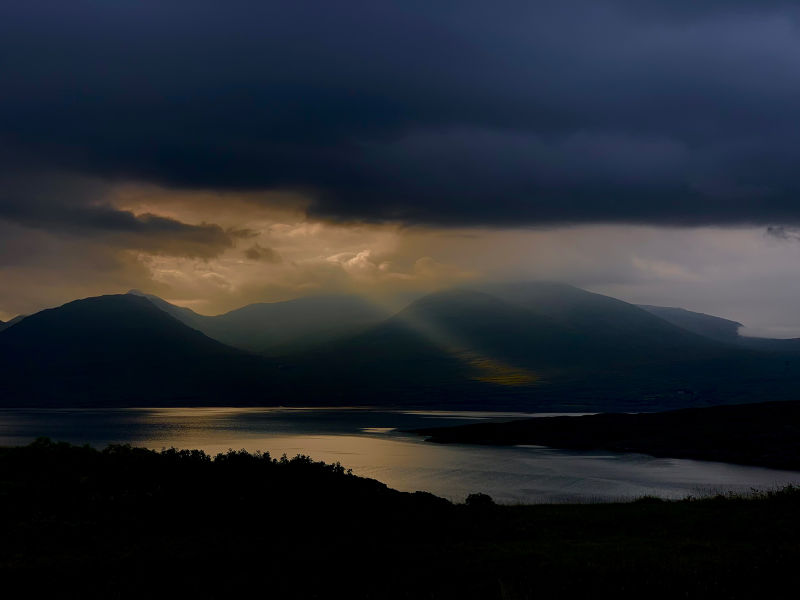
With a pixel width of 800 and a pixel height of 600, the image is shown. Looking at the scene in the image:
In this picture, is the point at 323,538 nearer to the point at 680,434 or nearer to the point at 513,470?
the point at 513,470

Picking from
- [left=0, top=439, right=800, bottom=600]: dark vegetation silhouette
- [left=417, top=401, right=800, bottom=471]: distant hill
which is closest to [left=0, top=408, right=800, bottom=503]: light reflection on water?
[left=417, top=401, right=800, bottom=471]: distant hill

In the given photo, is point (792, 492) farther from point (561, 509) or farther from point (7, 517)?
point (7, 517)

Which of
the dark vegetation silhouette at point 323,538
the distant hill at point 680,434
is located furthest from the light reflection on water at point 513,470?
the dark vegetation silhouette at point 323,538

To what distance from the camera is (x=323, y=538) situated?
32.0 metres

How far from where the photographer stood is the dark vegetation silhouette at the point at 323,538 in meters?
24.1

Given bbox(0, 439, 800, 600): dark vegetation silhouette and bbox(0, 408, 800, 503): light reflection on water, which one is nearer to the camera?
bbox(0, 439, 800, 600): dark vegetation silhouette

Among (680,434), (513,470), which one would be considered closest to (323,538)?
(513,470)

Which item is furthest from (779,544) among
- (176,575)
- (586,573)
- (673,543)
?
(176,575)

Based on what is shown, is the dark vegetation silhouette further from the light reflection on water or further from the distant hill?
the distant hill

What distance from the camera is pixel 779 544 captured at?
28.7 metres

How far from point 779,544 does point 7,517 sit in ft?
105

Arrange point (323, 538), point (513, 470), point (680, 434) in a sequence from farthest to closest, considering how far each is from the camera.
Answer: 1. point (680, 434)
2. point (513, 470)
3. point (323, 538)

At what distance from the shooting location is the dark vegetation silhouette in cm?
2405

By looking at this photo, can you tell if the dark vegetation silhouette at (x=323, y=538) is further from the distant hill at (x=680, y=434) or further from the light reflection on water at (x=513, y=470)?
the distant hill at (x=680, y=434)
